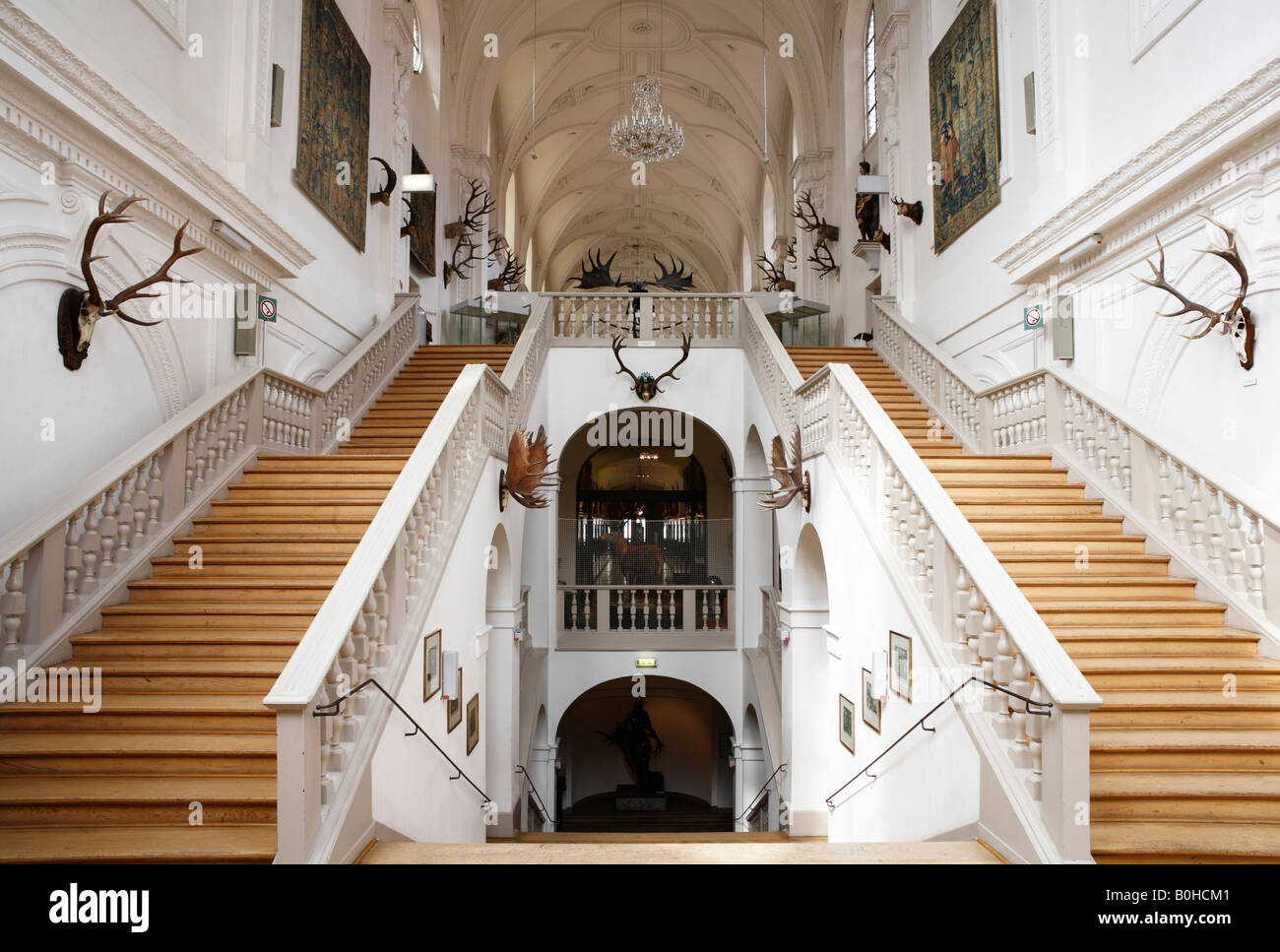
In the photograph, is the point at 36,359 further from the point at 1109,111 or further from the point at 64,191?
the point at 1109,111

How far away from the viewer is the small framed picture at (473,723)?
6.73 metres

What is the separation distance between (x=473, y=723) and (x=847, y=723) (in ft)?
11.0

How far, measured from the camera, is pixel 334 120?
394 inches

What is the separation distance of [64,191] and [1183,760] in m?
7.54

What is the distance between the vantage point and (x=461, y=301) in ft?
54.4

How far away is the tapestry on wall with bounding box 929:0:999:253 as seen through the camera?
949 cm

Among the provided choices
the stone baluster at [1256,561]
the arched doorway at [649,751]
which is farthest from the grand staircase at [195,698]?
the arched doorway at [649,751]

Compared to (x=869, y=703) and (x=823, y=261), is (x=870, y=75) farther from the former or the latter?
(x=869, y=703)

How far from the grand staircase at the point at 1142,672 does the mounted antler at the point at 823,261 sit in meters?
9.03

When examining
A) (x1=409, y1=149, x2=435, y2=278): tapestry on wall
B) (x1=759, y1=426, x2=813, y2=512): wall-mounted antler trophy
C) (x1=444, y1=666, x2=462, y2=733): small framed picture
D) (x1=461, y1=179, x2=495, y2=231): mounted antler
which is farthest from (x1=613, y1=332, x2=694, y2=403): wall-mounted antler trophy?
(x1=444, y1=666, x2=462, y2=733): small framed picture

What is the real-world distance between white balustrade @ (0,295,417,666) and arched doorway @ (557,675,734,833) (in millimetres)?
12475

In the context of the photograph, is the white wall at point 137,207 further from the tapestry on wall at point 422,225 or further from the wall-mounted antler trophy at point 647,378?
the wall-mounted antler trophy at point 647,378

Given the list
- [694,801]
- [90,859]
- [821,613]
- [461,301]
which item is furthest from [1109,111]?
[694,801]
